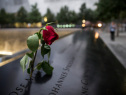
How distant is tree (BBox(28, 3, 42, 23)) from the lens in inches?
2304

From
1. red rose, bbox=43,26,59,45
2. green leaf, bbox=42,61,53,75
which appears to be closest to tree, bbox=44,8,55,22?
green leaf, bbox=42,61,53,75

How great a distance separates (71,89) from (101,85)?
0.40 metres

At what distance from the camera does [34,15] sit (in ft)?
193

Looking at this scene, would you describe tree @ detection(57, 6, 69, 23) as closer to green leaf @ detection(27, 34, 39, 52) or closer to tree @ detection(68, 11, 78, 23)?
tree @ detection(68, 11, 78, 23)

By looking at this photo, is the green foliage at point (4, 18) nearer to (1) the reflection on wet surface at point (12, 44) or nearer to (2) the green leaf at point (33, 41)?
(1) the reflection on wet surface at point (12, 44)

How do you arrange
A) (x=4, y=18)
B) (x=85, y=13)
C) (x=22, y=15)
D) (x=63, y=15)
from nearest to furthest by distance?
(x=4, y=18), (x=63, y=15), (x=85, y=13), (x=22, y=15)

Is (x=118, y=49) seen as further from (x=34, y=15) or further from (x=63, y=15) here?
(x=34, y=15)

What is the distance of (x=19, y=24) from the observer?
62938 millimetres

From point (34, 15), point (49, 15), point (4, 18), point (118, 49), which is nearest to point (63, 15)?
point (49, 15)

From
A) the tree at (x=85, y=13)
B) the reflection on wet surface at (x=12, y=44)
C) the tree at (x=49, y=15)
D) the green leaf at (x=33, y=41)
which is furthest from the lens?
the tree at (x=49, y=15)

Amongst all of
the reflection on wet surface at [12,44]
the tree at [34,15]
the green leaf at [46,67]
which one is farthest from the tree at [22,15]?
the green leaf at [46,67]

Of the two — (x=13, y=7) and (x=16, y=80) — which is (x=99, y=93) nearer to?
(x=16, y=80)

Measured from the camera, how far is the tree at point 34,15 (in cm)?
5853

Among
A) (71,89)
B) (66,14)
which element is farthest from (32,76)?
(66,14)
